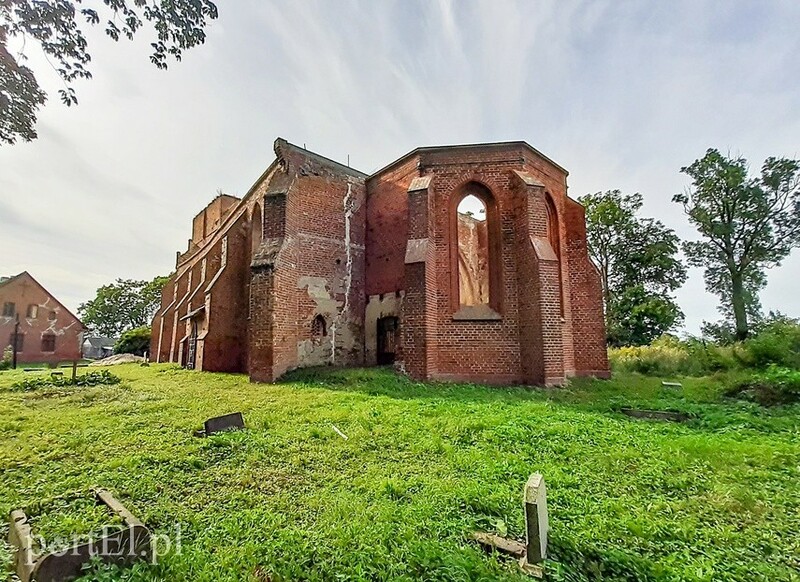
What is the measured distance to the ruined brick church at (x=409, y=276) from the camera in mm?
11227

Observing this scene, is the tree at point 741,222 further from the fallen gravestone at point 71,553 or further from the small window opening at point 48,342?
the small window opening at point 48,342

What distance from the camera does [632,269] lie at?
27.7 m

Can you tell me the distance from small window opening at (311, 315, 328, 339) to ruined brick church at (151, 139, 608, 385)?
4cm

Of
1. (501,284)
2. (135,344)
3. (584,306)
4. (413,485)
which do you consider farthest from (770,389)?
(135,344)

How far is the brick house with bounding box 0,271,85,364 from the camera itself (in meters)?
32.2

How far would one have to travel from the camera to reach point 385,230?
1441cm

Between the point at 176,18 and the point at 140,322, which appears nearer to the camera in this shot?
the point at 176,18

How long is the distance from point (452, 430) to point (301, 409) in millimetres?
3183

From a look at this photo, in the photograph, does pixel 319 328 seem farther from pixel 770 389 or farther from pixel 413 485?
pixel 770 389

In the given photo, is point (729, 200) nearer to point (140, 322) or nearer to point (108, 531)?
point (108, 531)

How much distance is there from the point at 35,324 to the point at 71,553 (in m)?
42.6

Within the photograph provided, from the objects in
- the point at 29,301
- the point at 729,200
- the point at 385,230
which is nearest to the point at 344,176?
the point at 385,230

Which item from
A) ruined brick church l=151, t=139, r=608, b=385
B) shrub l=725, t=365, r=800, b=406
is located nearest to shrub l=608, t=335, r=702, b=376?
ruined brick church l=151, t=139, r=608, b=385

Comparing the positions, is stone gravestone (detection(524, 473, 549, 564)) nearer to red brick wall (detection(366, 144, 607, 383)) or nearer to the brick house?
red brick wall (detection(366, 144, 607, 383))
